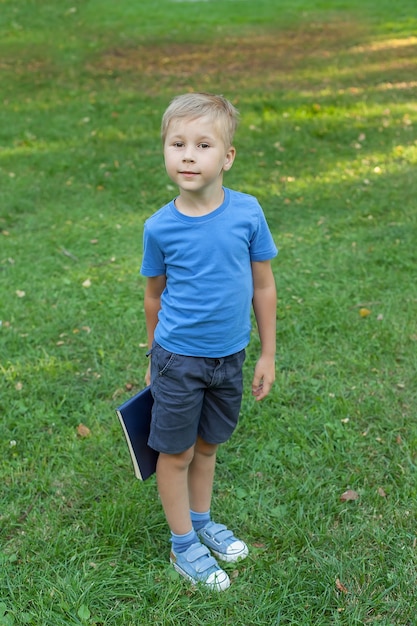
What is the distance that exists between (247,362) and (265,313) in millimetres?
1462

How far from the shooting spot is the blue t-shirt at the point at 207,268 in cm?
204

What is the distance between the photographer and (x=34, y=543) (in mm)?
2574

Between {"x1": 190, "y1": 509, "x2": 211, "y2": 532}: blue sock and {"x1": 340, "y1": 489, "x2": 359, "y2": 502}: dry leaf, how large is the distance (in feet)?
1.86

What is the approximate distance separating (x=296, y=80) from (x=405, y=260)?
520 centimetres

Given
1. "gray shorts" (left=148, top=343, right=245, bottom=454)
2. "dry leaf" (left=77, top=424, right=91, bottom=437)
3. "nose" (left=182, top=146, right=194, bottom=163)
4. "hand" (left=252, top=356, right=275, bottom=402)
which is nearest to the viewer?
"nose" (left=182, top=146, right=194, bottom=163)

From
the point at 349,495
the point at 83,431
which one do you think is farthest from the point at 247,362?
the point at 349,495

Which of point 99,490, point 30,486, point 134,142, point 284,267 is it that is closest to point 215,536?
point 99,490

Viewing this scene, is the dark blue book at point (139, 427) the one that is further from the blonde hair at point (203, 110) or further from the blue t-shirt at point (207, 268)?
the blonde hair at point (203, 110)

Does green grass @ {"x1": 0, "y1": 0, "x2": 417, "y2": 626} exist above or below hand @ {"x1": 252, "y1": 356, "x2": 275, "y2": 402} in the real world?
below

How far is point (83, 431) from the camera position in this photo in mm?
3205

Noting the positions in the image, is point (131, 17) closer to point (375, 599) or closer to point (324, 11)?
point (324, 11)

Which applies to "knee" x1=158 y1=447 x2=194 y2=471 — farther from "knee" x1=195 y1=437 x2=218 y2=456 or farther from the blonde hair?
the blonde hair

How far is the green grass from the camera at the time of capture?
7.86 feet

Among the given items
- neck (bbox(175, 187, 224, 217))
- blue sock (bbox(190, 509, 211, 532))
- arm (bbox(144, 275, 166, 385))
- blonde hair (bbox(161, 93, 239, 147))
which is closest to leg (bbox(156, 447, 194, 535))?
blue sock (bbox(190, 509, 211, 532))
